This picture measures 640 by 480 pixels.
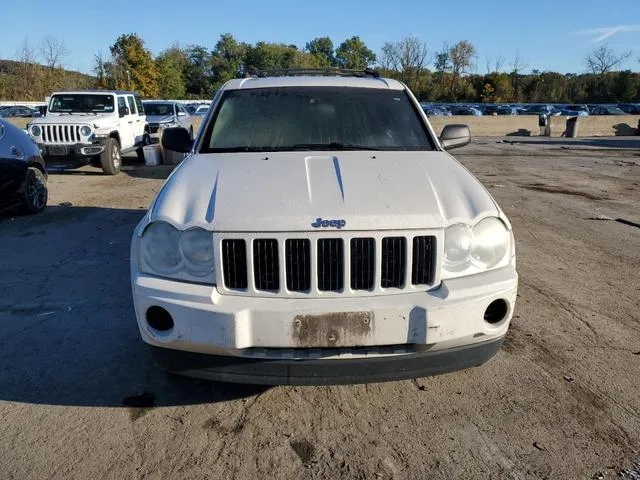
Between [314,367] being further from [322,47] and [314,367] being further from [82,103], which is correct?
[322,47]

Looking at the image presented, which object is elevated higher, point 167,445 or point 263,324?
point 263,324

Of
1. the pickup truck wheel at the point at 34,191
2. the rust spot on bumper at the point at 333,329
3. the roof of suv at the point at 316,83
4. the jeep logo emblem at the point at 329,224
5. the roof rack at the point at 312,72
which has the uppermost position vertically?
the roof rack at the point at 312,72

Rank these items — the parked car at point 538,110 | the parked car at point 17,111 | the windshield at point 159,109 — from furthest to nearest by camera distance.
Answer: the parked car at point 538,110
the parked car at point 17,111
the windshield at point 159,109

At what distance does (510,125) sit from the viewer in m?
32.4

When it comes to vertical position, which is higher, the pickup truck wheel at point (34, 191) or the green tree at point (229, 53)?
the green tree at point (229, 53)

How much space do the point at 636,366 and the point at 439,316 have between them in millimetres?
1756

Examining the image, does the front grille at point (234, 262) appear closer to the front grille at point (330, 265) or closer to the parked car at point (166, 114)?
the front grille at point (330, 265)

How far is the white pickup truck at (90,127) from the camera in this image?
39.7ft

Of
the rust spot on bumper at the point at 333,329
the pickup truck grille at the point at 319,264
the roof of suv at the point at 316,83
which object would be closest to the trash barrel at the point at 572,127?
the roof of suv at the point at 316,83

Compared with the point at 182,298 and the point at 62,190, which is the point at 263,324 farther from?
the point at 62,190

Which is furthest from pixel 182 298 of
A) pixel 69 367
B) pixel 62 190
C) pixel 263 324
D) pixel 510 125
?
pixel 510 125

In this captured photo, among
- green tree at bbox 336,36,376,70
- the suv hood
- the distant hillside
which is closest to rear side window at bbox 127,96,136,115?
the suv hood

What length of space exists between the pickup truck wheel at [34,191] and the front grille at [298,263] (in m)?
6.87

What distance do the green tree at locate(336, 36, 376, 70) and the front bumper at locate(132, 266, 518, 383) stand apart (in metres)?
100.0
